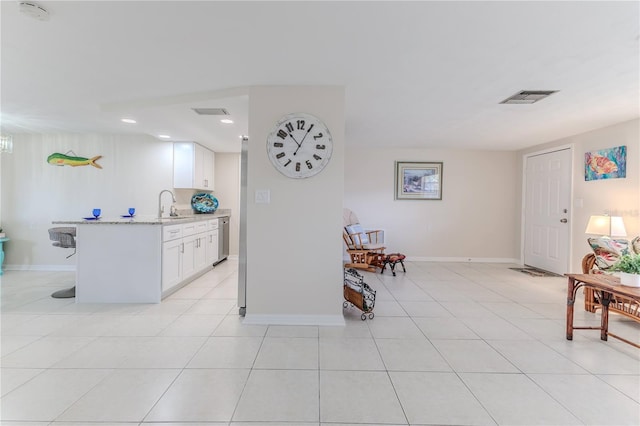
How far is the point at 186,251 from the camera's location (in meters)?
3.79

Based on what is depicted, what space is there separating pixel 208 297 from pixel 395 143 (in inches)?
153

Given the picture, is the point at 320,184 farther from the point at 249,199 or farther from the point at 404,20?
the point at 404,20

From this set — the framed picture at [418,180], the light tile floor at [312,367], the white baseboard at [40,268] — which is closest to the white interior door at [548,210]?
the framed picture at [418,180]

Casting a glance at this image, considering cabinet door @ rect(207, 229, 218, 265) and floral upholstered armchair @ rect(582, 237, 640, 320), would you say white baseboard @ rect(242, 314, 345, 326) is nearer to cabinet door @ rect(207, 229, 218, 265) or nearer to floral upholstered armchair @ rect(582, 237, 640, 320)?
cabinet door @ rect(207, 229, 218, 265)

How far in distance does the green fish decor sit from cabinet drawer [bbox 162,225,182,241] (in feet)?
7.48

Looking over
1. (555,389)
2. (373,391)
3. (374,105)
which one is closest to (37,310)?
(373,391)

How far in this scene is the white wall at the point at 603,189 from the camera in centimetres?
339

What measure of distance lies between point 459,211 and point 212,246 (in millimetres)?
4604

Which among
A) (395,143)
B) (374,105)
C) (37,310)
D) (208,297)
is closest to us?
(37,310)

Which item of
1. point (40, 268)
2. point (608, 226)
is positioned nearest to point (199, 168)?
point (40, 268)

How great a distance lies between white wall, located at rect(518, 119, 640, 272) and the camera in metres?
3.39

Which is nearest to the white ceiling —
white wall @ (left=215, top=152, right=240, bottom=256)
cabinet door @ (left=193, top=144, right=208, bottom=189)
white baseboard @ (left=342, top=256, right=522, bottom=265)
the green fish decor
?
the green fish decor

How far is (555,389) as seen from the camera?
5.61 feet

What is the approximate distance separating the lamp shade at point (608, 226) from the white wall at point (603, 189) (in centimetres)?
25
